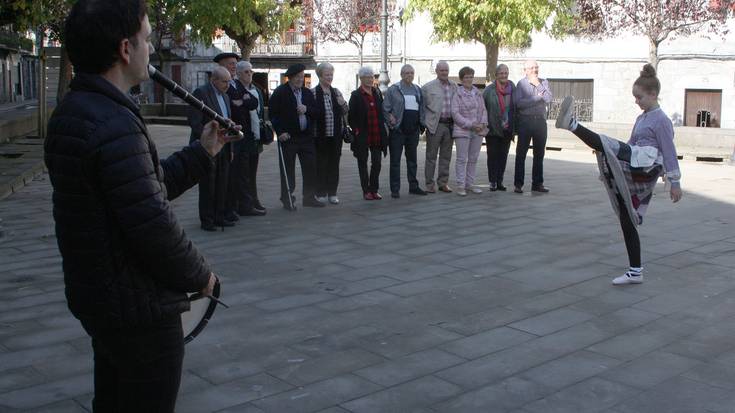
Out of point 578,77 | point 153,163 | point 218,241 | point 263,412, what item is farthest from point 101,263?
point 578,77

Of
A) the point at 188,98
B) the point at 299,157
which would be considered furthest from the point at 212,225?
the point at 188,98

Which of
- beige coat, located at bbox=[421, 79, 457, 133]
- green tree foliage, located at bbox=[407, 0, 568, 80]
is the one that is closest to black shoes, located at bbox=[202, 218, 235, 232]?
beige coat, located at bbox=[421, 79, 457, 133]

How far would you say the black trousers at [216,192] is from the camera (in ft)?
30.5

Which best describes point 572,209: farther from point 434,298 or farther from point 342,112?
point 434,298

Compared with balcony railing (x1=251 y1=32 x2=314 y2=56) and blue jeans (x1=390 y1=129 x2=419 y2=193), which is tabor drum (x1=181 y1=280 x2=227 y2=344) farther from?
balcony railing (x1=251 y1=32 x2=314 y2=56)

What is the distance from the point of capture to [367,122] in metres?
11.6

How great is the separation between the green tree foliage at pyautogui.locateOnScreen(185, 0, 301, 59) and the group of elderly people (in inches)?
709

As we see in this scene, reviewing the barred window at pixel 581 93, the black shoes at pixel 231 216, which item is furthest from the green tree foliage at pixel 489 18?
the black shoes at pixel 231 216

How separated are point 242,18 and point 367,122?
19873 millimetres

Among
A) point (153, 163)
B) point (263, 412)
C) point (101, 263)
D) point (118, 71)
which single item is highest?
point (118, 71)

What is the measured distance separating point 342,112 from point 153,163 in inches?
343

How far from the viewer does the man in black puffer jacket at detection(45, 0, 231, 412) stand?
249 centimetres

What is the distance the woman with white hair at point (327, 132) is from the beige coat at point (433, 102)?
132 cm

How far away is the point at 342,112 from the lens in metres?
11.3
